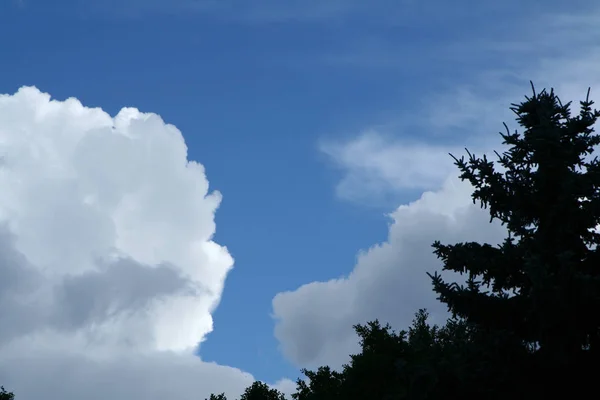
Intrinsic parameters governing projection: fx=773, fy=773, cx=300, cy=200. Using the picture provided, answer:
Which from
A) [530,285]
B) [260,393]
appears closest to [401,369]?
[530,285]

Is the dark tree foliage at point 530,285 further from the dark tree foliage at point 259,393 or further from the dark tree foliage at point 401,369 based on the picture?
the dark tree foliage at point 259,393

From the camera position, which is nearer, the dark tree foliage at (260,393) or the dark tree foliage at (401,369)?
the dark tree foliage at (401,369)

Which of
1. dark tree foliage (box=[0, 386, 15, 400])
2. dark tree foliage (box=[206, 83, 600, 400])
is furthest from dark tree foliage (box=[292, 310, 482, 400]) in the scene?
dark tree foliage (box=[0, 386, 15, 400])

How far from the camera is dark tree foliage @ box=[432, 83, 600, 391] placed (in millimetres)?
19562

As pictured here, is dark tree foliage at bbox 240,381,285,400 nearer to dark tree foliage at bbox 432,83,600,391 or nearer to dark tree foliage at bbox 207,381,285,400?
dark tree foliage at bbox 207,381,285,400

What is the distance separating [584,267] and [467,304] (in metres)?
3.43

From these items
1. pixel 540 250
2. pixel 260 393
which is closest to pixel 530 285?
pixel 540 250

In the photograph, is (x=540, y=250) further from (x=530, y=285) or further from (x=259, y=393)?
(x=259, y=393)

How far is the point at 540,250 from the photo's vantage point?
21.6 m

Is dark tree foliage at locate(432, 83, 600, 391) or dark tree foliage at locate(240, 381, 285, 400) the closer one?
dark tree foliage at locate(432, 83, 600, 391)

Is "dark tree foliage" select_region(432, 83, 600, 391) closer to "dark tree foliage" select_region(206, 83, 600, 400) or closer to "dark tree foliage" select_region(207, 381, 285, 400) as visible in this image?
"dark tree foliage" select_region(206, 83, 600, 400)

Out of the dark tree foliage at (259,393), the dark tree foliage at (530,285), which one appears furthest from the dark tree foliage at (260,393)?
the dark tree foliage at (530,285)

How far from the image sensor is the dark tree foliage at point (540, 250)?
1956cm

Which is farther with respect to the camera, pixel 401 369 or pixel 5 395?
pixel 5 395
